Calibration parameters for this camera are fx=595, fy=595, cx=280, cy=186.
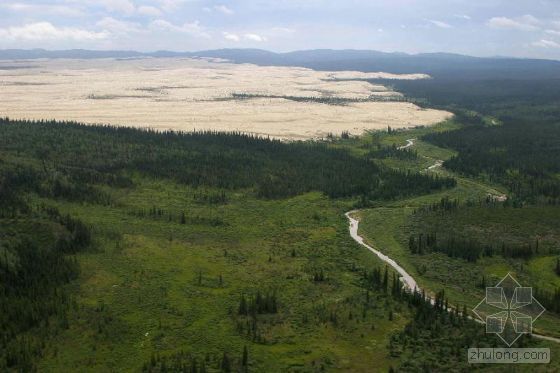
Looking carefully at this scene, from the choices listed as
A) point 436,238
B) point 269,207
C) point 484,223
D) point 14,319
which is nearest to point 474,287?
point 436,238

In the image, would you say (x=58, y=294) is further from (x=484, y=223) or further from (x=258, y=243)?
(x=484, y=223)

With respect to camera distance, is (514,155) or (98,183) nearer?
(98,183)

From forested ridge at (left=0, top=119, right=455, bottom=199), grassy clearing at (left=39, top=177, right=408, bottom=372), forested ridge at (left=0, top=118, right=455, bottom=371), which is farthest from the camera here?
forested ridge at (left=0, top=119, right=455, bottom=199)

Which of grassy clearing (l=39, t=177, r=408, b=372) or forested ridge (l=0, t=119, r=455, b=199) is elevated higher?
forested ridge (l=0, t=119, r=455, b=199)

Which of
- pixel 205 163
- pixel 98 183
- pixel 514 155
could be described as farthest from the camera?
pixel 514 155

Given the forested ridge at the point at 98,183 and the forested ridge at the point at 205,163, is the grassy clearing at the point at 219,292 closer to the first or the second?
the forested ridge at the point at 98,183

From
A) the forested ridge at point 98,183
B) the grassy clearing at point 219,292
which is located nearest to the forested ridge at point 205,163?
the forested ridge at point 98,183

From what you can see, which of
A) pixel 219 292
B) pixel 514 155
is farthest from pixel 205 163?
pixel 514 155

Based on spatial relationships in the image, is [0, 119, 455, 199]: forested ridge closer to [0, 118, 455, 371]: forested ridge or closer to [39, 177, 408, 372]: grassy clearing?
[0, 118, 455, 371]: forested ridge

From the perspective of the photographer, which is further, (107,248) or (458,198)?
(458,198)

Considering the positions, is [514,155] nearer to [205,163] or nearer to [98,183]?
[205,163]

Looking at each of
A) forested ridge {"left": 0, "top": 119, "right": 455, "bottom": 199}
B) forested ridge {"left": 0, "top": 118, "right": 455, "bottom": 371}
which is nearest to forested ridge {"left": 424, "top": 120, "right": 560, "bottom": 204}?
forested ridge {"left": 0, "top": 119, "right": 455, "bottom": 199}
